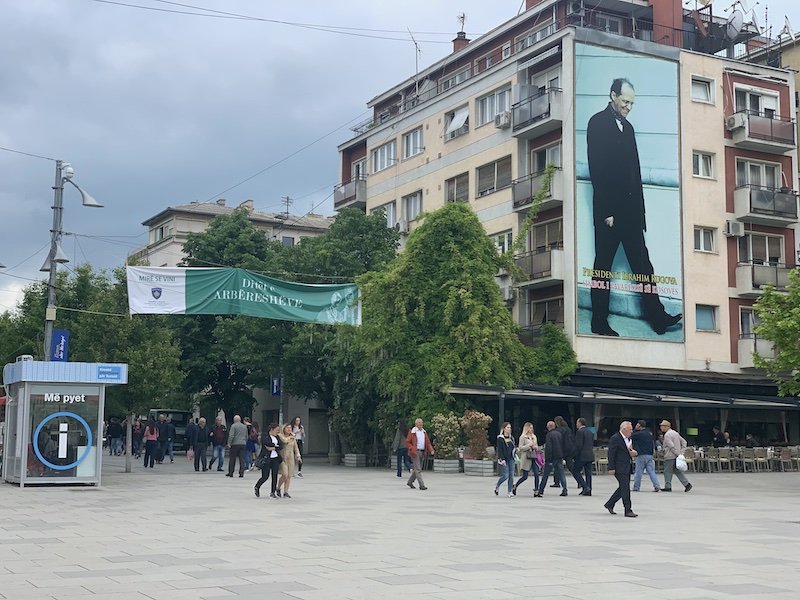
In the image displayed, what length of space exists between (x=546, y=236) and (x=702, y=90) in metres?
9.47

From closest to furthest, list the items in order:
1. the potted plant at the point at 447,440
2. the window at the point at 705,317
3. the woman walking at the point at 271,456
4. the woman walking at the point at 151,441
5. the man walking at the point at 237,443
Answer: the woman walking at the point at 271,456 < the man walking at the point at 237,443 < the potted plant at the point at 447,440 < the woman walking at the point at 151,441 < the window at the point at 705,317

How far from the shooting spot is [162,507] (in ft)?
65.8

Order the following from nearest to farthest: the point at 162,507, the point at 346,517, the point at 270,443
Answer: the point at 346,517
the point at 162,507
the point at 270,443

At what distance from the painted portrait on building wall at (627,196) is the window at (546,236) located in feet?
3.42

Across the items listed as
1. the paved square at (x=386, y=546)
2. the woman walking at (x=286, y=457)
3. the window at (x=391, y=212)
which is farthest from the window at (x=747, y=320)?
the woman walking at (x=286, y=457)

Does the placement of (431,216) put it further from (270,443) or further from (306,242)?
(270,443)

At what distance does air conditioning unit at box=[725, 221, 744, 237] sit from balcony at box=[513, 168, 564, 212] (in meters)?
7.62

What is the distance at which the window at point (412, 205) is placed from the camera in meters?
49.8

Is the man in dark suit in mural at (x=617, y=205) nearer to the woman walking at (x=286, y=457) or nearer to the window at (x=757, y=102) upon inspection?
the window at (x=757, y=102)

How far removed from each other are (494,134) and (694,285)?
10435 millimetres

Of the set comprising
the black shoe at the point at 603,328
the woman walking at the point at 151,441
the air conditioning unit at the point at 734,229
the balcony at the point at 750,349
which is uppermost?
the air conditioning unit at the point at 734,229

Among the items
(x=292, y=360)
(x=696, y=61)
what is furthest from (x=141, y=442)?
(x=696, y=61)

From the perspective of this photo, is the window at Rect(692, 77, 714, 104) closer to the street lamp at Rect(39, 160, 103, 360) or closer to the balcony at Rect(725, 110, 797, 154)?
the balcony at Rect(725, 110, 797, 154)

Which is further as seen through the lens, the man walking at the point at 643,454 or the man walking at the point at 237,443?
the man walking at the point at 237,443
